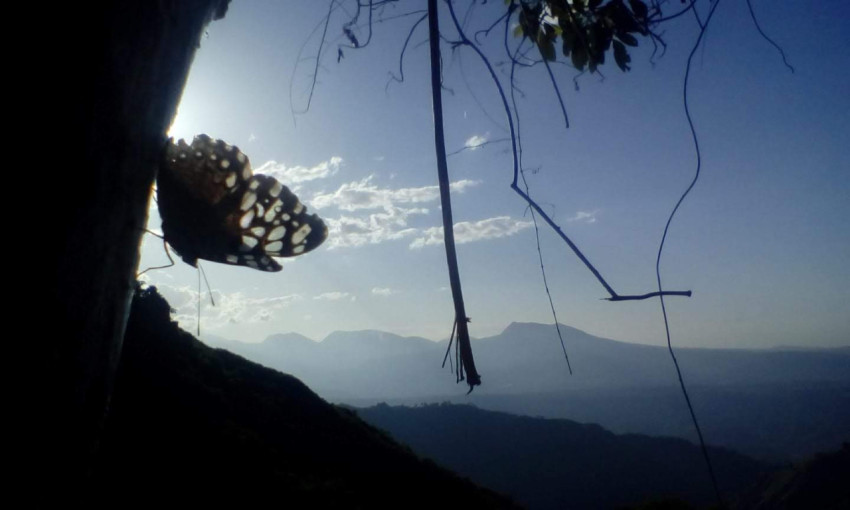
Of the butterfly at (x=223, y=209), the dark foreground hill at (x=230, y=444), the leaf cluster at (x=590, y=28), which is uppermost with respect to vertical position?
the leaf cluster at (x=590, y=28)

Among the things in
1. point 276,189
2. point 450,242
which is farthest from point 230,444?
point 450,242

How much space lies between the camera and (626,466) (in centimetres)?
7531

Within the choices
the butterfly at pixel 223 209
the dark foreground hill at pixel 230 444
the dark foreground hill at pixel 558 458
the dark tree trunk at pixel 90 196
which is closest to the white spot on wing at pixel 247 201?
the butterfly at pixel 223 209

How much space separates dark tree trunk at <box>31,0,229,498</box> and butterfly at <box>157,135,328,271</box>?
204mm

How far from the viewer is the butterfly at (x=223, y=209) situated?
1.08m

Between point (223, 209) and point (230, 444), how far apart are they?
9389 mm

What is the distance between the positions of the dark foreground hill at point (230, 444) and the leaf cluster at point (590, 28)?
14.0 feet

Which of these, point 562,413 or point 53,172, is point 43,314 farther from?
point 562,413

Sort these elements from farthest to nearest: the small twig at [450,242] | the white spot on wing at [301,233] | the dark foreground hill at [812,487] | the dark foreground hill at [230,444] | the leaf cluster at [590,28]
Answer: the dark foreground hill at [812,487]
the dark foreground hill at [230,444]
the leaf cluster at [590,28]
the white spot on wing at [301,233]
the small twig at [450,242]

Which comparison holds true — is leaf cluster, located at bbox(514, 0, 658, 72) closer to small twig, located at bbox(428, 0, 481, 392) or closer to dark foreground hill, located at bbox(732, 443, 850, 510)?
small twig, located at bbox(428, 0, 481, 392)

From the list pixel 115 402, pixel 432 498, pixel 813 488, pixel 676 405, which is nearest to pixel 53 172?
pixel 115 402

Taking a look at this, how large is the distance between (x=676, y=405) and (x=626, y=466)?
382 feet

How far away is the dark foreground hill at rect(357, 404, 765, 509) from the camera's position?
6819 cm

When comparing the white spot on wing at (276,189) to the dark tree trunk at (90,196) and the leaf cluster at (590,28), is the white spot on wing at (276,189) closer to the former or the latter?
the dark tree trunk at (90,196)
